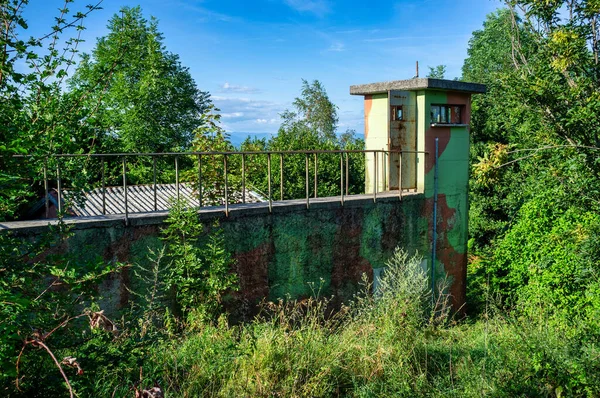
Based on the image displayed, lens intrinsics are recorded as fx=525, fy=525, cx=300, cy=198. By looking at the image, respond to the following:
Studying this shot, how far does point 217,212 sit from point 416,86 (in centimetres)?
477

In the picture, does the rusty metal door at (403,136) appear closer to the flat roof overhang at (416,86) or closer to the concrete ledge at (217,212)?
the flat roof overhang at (416,86)

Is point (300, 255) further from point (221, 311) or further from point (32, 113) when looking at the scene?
point (32, 113)

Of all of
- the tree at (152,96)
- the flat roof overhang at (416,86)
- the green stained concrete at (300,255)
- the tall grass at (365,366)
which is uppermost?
the tree at (152,96)

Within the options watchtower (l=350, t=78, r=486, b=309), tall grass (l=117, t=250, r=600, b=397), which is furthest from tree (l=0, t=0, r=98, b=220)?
watchtower (l=350, t=78, r=486, b=309)

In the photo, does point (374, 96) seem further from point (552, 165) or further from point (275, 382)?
point (275, 382)

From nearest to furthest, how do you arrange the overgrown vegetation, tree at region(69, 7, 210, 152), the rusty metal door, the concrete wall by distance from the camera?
the overgrown vegetation
the concrete wall
the rusty metal door
tree at region(69, 7, 210, 152)

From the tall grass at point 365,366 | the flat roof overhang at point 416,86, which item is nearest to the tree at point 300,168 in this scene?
the flat roof overhang at point 416,86

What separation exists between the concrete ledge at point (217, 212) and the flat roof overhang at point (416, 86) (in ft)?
6.70

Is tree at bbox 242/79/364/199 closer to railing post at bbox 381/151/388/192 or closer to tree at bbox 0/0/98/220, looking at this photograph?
railing post at bbox 381/151/388/192

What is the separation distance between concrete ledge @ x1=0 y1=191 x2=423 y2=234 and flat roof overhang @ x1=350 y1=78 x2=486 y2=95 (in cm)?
204

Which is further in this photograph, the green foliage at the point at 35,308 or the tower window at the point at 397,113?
the tower window at the point at 397,113

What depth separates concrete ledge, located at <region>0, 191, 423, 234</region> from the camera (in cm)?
620

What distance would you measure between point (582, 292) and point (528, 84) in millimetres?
6743

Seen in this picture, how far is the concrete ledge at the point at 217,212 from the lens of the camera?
20.4ft
